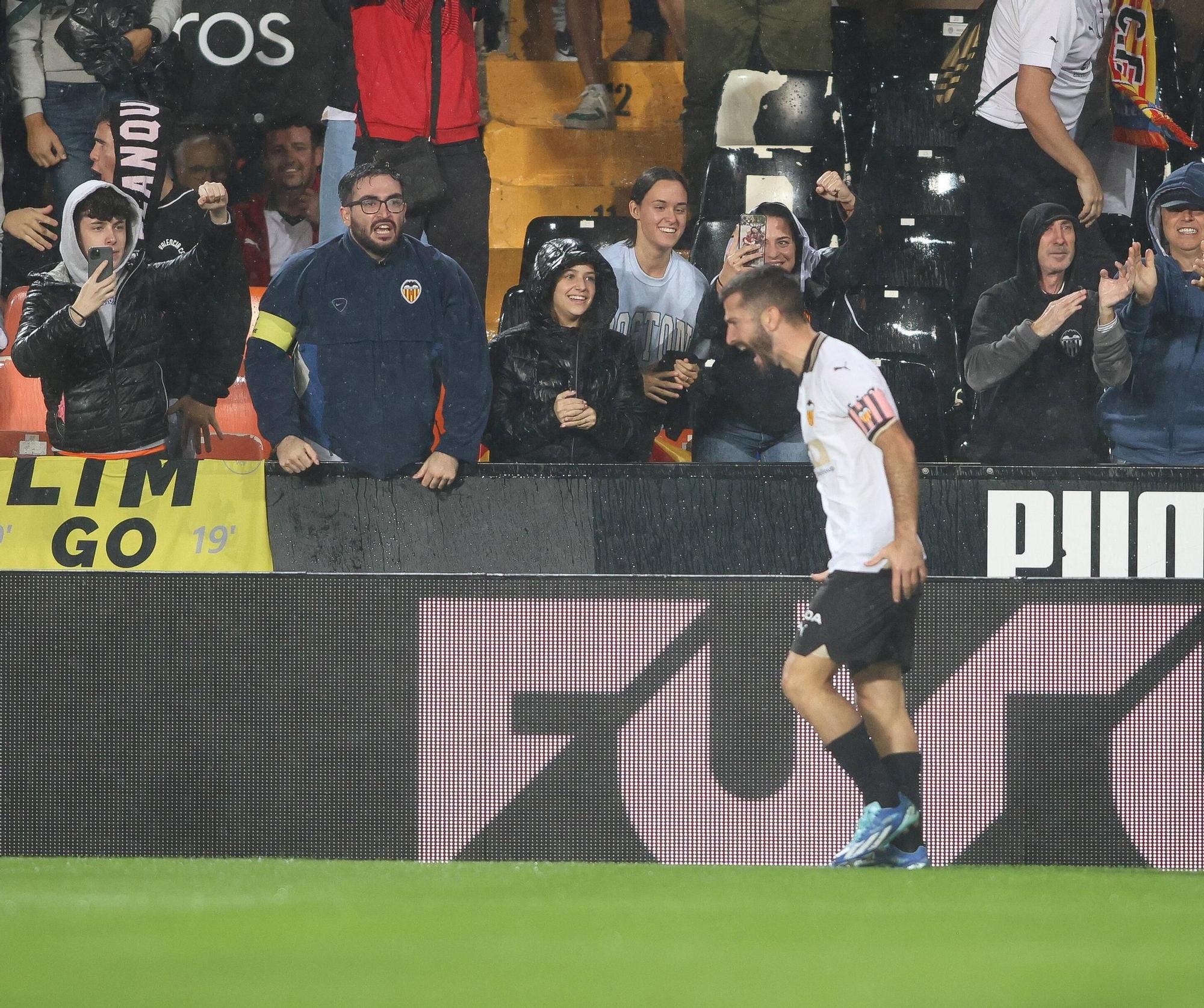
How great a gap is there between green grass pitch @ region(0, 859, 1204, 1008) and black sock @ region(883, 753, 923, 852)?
97mm

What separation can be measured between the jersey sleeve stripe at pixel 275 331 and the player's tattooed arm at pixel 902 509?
2.24m

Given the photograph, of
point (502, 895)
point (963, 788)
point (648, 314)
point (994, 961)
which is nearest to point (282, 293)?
point (648, 314)

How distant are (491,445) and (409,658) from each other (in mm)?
1375

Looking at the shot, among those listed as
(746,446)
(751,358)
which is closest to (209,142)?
(751,358)

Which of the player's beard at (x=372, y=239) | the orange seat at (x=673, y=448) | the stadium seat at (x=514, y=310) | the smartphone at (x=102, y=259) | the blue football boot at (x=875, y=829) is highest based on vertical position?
the player's beard at (x=372, y=239)

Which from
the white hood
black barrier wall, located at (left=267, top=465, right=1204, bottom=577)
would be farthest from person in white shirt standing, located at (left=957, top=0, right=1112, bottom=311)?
the white hood

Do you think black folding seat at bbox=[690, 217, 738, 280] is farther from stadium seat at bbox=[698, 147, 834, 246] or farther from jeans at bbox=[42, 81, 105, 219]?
jeans at bbox=[42, 81, 105, 219]

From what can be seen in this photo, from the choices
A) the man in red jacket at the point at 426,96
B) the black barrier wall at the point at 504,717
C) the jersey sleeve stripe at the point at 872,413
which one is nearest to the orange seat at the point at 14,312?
the man in red jacket at the point at 426,96

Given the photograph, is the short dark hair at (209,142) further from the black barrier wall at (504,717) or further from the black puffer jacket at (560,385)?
the black barrier wall at (504,717)

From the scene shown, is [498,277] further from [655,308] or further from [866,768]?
[866,768]

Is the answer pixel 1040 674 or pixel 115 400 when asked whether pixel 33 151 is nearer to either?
pixel 115 400

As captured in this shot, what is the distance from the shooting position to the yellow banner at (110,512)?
17.8 feet

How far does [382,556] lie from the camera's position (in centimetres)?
539

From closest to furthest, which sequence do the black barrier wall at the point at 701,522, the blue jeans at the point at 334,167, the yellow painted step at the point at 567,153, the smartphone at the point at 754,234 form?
the black barrier wall at the point at 701,522, the smartphone at the point at 754,234, the blue jeans at the point at 334,167, the yellow painted step at the point at 567,153
